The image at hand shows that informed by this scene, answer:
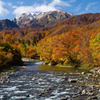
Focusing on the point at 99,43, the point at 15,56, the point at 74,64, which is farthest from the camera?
the point at 15,56

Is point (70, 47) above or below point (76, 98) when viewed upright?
above

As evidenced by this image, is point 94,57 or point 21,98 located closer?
point 21,98

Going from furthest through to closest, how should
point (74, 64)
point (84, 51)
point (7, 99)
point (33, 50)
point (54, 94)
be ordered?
point (33, 50)
point (74, 64)
point (84, 51)
point (54, 94)
point (7, 99)

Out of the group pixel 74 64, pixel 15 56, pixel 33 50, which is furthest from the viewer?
pixel 33 50

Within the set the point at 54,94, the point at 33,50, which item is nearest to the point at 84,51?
the point at 54,94

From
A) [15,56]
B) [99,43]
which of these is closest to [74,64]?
[99,43]

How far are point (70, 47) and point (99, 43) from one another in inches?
589

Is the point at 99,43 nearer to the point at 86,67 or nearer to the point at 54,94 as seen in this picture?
the point at 86,67

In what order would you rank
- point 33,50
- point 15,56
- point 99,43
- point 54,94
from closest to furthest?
point 54,94 → point 99,43 → point 15,56 → point 33,50

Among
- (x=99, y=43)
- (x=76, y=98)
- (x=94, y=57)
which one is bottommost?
(x=76, y=98)

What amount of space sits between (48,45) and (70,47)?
13.7 metres

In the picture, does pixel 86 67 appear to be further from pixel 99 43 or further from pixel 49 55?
pixel 49 55

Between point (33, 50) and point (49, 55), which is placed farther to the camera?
point (33, 50)

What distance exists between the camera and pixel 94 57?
107 ft
